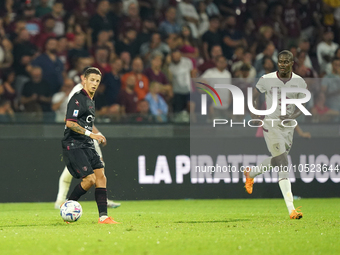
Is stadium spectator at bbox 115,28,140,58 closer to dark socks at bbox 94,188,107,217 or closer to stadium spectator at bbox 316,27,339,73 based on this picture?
stadium spectator at bbox 316,27,339,73

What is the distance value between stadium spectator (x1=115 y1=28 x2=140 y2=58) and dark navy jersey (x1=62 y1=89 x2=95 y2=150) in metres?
6.93

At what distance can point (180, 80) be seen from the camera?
1419cm

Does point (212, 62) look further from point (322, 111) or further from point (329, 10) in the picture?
point (329, 10)

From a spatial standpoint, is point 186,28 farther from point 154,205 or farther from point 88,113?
point 88,113

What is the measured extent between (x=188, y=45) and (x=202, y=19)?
1288mm

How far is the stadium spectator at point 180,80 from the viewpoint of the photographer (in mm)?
13969

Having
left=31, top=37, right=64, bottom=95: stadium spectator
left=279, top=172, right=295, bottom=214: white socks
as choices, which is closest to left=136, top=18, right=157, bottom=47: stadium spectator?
left=31, top=37, right=64, bottom=95: stadium spectator

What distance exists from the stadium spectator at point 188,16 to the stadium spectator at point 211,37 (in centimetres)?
33

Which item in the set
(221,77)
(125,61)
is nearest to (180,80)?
(221,77)

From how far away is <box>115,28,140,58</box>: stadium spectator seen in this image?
14.6 metres

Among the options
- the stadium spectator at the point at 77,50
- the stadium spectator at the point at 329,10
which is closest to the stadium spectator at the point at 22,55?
the stadium spectator at the point at 77,50

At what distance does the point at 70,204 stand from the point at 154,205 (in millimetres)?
3937

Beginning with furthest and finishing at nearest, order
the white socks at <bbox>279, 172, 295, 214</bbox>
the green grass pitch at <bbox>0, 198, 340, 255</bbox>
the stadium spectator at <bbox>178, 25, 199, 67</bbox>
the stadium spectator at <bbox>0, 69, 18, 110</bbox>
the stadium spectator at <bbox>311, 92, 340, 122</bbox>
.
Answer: the stadium spectator at <bbox>178, 25, 199, 67</bbox>, the stadium spectator at <bbox>311, 92, 340, 122</bbox>, the stadium spectator at <bbox>0, 69, 18, 110</bbox>, the white socks at <bbox>279, 172, 295, 214</bbox>, the green grass pitch at <bbox>0, 198, 340, 255</bbox>

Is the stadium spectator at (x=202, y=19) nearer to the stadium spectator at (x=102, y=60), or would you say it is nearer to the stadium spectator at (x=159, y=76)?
the stadium spectator at (x=159, y=76)
